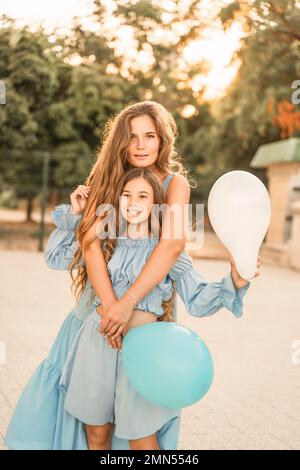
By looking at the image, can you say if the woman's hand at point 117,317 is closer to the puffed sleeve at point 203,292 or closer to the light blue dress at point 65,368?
the light blue dress at point 65,368

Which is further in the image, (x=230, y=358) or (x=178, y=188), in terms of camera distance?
(x=230, y=358)

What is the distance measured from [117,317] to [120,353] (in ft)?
0.59

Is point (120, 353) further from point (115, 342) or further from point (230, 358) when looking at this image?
point (230, 358)

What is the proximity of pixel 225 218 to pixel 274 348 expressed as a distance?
4215mm

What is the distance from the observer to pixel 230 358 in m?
6.30

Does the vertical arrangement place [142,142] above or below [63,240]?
above

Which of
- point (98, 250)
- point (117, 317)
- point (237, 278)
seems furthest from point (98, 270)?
point (237, 278)

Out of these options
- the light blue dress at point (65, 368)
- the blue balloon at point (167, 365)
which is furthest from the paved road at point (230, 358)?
the blue balloon at point (167, 365)

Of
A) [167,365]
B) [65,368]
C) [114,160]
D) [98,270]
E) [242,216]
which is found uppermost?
[114,160]

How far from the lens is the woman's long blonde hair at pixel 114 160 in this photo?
306cm

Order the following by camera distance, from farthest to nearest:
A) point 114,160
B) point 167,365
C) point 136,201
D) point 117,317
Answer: point 114,160 → point 136,201 → point 117,317 → point 167,365

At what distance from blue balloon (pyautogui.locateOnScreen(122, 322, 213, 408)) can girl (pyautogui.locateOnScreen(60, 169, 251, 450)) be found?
0.15 meters

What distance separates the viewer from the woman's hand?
2891 millimetres

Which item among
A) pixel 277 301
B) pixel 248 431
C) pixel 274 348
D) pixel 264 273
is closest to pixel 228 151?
pixel 264 273
